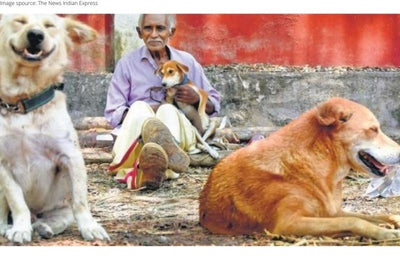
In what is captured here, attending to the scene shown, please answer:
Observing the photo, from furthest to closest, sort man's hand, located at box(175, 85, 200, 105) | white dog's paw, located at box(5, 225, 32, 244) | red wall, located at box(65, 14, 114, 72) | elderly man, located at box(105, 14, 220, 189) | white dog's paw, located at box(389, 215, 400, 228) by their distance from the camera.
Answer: red wall, located at box(65, 14, 114, 72) → man's hand, located at box(175, 85, 200, 105) → elderly man, located at box(105, 14, 220, 189) → white dog's paw, located at box(389, 215, 400, 228) → white dog's paw, located at box(5, 225, 32, 244)

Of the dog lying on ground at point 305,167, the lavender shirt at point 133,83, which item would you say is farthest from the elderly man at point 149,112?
the dog lying on ground at point 305,167

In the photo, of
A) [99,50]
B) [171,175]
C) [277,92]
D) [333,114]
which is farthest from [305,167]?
[99,50]

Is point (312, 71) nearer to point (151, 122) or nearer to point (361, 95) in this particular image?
point (361, 95)

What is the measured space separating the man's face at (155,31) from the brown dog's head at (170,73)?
13cm

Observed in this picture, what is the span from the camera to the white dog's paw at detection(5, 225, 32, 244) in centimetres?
442

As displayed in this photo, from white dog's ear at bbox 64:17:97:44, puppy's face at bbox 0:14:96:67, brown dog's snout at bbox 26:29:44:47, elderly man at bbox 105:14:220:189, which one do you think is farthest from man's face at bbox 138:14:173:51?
brown dog's snout at bbox 26:29:44:47

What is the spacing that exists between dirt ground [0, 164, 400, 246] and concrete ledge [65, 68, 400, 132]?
2.14 feet

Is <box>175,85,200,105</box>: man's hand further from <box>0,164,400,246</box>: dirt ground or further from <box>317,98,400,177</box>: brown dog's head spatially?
<box>317,98,400,177</box>: brown dog's head

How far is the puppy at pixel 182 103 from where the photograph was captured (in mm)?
5617

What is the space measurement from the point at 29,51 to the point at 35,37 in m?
0.08

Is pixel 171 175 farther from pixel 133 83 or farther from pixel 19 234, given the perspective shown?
pixel 19 234

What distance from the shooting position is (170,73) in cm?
561

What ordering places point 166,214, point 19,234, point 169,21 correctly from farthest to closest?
point 169,21, point 166,214, point 19,234

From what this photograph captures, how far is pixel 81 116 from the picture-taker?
6.05 meters
